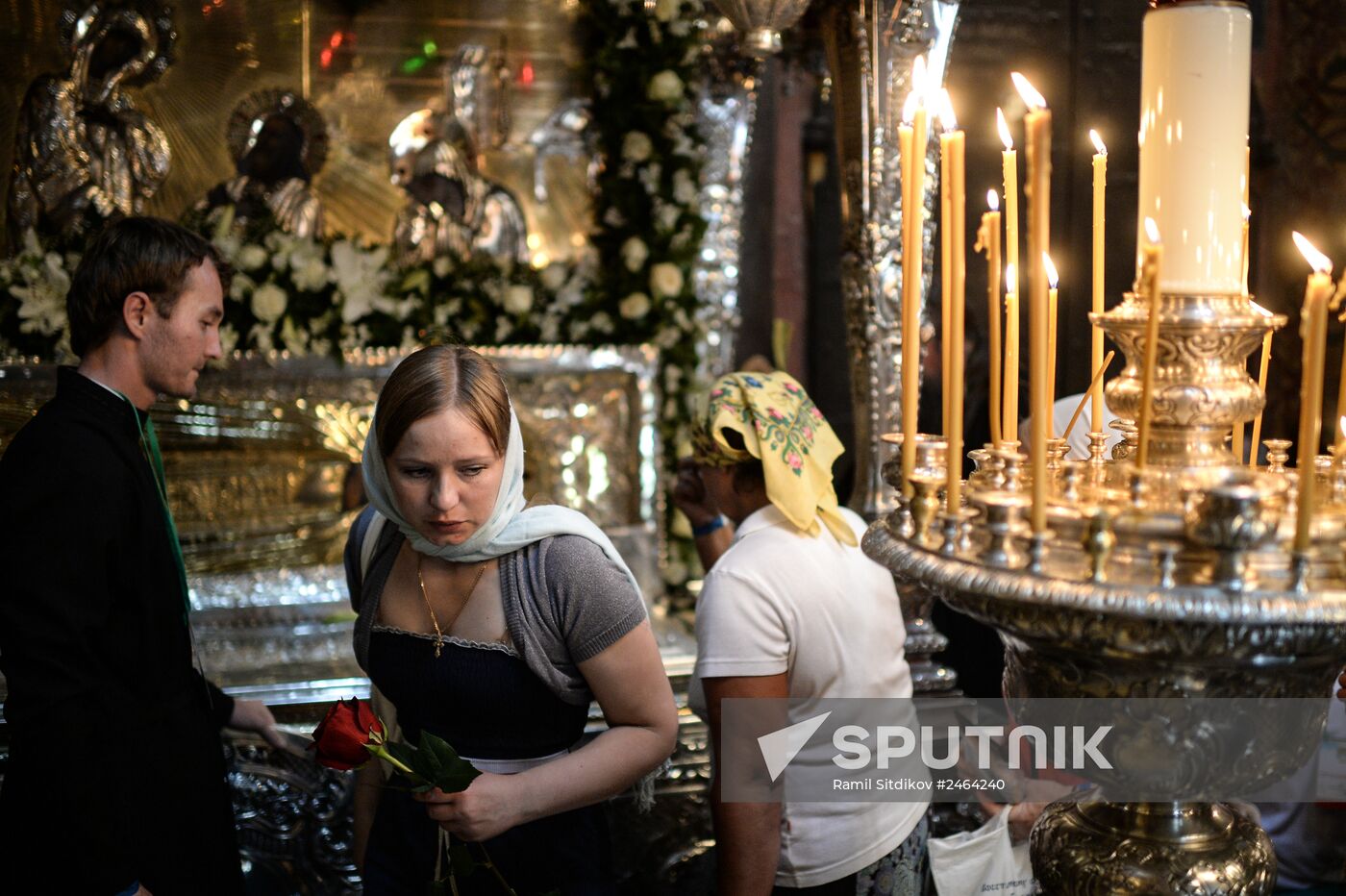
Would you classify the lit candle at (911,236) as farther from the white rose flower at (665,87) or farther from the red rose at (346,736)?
the white rose flower at (665,87)

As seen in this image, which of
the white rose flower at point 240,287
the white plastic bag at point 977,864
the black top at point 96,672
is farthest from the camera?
the white rose flower at point 240,287

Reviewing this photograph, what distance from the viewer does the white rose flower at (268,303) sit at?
12.1 feet

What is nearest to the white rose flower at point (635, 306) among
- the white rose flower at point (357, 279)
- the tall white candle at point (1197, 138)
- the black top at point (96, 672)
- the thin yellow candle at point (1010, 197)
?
the white rose flower at point (357, 279)

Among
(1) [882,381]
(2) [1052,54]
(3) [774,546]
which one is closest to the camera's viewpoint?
(3) [774,546]

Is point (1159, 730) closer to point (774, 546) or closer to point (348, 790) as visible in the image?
point (774, 546)

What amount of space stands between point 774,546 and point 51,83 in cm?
295

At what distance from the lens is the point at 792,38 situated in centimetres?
374

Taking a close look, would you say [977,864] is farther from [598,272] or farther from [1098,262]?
[598,272]

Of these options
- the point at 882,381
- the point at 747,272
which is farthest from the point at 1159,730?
the point at 747,272

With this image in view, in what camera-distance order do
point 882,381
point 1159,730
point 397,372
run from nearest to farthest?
1. point 1159,730
2. point 397,372
3. point 882,381

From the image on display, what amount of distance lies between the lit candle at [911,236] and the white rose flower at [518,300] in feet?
9.69

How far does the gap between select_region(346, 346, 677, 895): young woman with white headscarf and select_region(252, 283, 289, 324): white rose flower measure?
6.63 feet

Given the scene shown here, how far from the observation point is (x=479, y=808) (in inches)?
64.5

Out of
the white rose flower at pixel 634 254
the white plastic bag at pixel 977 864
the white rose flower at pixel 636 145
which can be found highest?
the white rose flower at pixel 636 145
